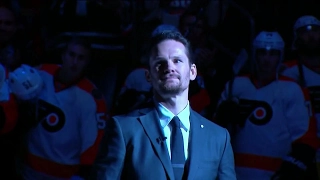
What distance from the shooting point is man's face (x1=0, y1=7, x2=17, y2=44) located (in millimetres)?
5020

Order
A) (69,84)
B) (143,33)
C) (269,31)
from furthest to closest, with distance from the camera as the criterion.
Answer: (143,33), (269,31), (69,84)

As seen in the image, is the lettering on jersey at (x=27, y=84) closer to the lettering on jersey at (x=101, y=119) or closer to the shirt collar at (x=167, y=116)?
the lettering on jersey at (x=101, y=119)

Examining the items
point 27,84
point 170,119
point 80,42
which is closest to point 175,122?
point 170,119

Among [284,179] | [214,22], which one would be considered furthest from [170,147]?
[214,22]

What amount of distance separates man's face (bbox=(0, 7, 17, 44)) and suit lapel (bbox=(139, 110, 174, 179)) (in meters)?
2.56

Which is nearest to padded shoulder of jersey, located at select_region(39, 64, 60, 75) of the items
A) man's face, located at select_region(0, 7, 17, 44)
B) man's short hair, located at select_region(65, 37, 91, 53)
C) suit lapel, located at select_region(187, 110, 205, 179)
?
man's short hair, located at select_region(65, 37, 91, 53)

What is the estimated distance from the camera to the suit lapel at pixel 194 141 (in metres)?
2.65

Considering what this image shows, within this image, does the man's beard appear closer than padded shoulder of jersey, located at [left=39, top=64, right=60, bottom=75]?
Yes

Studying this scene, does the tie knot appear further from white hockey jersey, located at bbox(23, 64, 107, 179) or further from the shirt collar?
white hockey jersey, located at bbox(23, 64, 107, 179)

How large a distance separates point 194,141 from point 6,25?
8.91 ft

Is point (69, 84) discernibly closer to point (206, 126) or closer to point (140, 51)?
point (140, 51)

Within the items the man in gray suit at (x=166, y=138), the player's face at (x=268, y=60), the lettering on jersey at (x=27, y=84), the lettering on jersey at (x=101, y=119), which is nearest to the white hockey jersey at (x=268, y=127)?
the player's face at (x=268, y=60)

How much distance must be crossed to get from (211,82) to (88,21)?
1.06 meters

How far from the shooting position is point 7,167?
4797 mm
